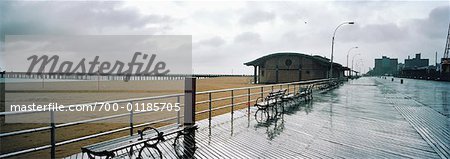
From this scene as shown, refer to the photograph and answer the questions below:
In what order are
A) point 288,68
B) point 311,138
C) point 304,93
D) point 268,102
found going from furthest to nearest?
point 288,68, point 304,93, point 268,102, point 311,138

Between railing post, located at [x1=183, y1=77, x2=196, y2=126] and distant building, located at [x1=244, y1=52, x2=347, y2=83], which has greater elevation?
distant building, located at [x1=244, y1=52, x2=347, y2=83]

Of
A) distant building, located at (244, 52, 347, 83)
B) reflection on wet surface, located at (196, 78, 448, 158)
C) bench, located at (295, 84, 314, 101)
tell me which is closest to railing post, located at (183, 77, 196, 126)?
reflection on wet surface, located at (196, 78, 448, 158)

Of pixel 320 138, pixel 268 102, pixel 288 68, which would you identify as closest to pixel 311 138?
pixel 320 138

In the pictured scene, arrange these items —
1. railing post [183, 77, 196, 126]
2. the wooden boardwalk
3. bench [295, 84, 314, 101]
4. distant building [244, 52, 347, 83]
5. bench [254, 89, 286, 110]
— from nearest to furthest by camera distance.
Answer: the wooden boardwalk → railing post [183, 77, 196, 126] → bench [254, 89, 286, 110] → bench [295, 84, 314, 101] → distant building [244, 52, 347, 83]

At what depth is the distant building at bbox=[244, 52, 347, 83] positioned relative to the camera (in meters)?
52.7

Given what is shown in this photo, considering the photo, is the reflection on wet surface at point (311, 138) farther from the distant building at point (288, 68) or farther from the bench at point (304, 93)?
the distant building at point (288, 68)

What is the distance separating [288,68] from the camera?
5488cm

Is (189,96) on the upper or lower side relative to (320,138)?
upper

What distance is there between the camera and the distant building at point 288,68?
5269 cm

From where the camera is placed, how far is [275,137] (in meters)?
7.10

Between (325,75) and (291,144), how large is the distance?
5054cm

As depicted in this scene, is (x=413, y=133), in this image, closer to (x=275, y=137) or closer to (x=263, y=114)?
(x=275, y=137)

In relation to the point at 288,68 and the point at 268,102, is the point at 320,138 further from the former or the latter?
the point at 288,68

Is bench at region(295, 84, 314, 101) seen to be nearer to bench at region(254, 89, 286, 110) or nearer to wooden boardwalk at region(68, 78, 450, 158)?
bench at region(254, 89, 286, 110)
